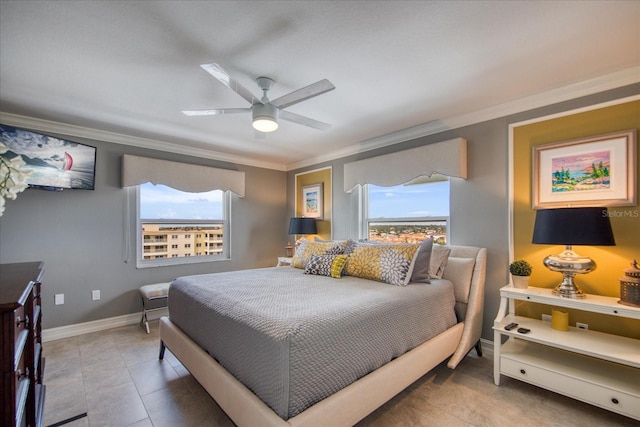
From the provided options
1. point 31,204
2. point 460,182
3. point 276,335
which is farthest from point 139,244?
point 460,182

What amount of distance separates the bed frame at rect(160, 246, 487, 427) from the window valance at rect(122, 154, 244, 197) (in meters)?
2.00

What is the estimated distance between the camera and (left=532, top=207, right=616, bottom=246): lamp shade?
1.88 m

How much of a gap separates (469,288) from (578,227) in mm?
976

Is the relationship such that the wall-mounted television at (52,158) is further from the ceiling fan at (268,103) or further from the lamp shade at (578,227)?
the lamp shade at (578,227)

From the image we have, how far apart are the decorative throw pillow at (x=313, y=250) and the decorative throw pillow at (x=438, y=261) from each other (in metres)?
0.90

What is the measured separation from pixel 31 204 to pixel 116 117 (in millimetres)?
1313

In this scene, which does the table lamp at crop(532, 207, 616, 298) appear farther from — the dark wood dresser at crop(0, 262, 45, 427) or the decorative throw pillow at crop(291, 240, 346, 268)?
the dark wood dresser at crop(0, 262, 45, 427)

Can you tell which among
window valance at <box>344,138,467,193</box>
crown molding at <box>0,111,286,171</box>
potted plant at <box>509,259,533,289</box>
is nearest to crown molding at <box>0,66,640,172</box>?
crown molding at <box>0,111,286,171</box>

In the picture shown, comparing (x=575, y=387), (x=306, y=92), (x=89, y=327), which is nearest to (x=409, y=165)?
(x=306, y=92)

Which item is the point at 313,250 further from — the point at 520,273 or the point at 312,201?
the point at 520,273

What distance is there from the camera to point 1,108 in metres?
2.74

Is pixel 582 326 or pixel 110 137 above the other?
pixel 110 137

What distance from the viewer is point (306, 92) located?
1937 millimetres

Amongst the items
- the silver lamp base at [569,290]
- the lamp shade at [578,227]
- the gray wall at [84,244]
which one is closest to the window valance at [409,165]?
the lamp shade at [578,227]
